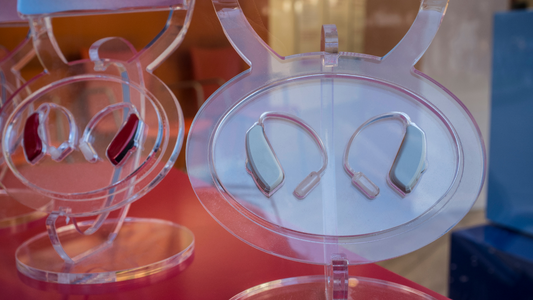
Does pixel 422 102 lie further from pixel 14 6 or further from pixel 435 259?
pixel 435 259

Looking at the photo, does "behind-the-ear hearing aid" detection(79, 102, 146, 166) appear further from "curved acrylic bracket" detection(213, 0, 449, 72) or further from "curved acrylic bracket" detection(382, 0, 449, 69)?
"curved acrylic bracket" detection(382, 0, 449, 69)

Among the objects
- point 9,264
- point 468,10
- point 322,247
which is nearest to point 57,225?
point 9,264

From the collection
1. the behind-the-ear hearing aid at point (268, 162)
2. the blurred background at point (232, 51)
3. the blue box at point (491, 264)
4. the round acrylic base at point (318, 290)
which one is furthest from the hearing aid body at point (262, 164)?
the blurred background at point (232, 51)

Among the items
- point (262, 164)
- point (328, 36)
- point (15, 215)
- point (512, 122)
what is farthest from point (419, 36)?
point (512, 122)

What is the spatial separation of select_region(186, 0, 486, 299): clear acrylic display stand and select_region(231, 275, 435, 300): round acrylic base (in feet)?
0.05

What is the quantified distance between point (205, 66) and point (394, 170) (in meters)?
2.77

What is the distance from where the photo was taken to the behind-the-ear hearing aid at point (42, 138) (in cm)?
56

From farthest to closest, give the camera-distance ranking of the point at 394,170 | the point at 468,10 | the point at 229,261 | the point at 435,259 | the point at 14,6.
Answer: the point at 468,10
the point at 435,259
the point at 14,6
the point at 229,261
the point at 394,170

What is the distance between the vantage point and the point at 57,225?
542 mm

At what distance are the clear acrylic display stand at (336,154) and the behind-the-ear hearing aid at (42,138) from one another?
9.6 inches

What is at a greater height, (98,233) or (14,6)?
(14,6)

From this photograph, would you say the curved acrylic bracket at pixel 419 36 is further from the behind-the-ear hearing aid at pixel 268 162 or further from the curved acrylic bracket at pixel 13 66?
the curved acrylic bracket at pixel 13 66

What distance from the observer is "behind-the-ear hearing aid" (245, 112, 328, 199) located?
15.5 inches

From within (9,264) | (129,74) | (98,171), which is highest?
(129,74)
